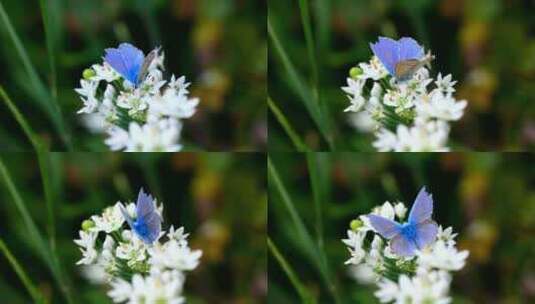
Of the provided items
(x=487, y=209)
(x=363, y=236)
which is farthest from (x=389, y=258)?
(x=487, y=209)

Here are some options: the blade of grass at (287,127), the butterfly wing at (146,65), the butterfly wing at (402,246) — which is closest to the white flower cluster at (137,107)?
the butterfly wing at (146,65)

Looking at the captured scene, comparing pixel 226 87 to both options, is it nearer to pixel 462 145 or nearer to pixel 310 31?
pixel 310 31

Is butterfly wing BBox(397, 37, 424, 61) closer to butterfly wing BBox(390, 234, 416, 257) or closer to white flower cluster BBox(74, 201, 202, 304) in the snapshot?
butterfly wing BBox(390, 234, 416, 257)

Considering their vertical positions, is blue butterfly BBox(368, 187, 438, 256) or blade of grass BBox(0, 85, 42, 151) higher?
blade of grass BBox(0, 85, 42, 151)

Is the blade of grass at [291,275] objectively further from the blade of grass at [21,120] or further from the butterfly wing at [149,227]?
the blade of grass at [21,120]

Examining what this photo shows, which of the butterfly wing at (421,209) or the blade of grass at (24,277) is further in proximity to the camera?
the blade of grass at (24,277)

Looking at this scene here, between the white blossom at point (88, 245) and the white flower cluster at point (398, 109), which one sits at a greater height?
the white flower cluster at point (398, 109)

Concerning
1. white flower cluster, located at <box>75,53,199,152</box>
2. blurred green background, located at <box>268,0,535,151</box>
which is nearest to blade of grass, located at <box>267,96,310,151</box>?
blurred green background, located at <box>268,0,535,151</box>
